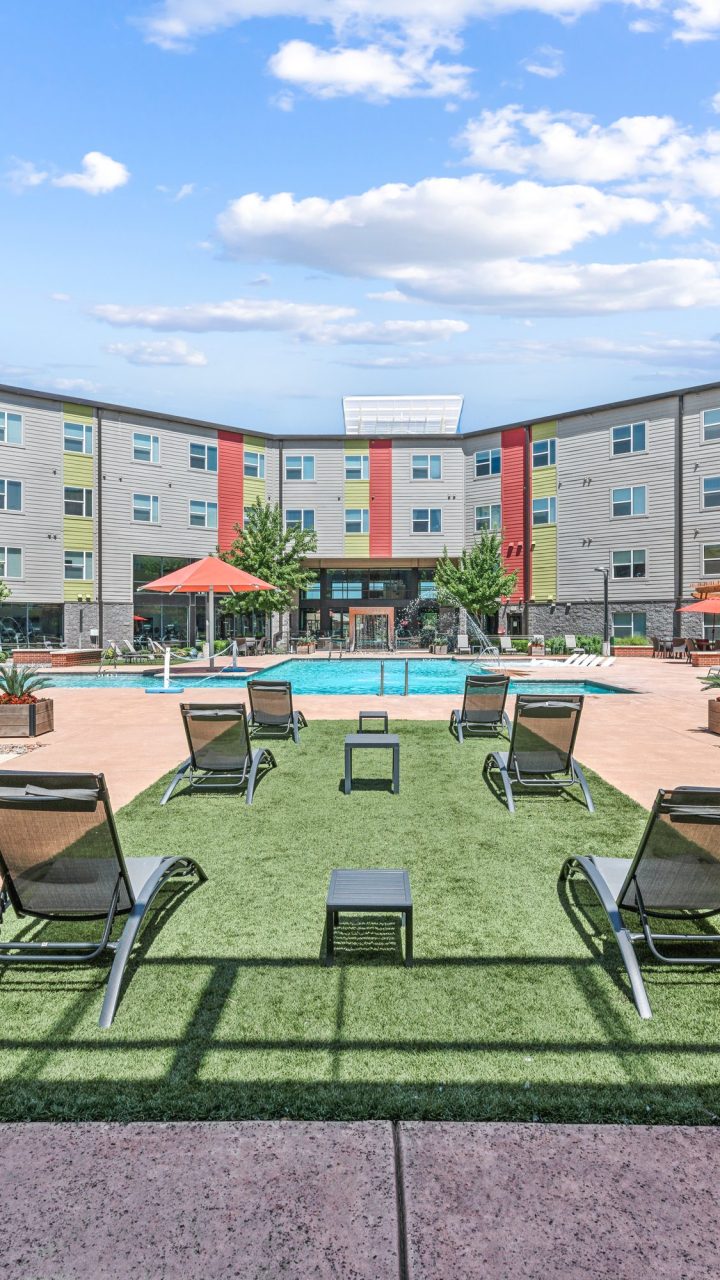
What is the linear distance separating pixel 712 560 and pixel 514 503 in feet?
35.0

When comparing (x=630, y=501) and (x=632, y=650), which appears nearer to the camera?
(x=632, y=650)

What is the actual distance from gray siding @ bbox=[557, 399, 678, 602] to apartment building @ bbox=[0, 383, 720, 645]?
71 millimetres

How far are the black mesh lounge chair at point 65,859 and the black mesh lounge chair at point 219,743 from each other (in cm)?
396

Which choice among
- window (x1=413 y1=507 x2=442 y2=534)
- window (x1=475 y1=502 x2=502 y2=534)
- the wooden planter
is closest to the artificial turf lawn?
the wooden planter

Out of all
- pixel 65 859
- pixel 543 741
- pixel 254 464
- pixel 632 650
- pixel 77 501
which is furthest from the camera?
pixel 254 464

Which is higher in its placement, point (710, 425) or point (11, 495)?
point (710, 425)

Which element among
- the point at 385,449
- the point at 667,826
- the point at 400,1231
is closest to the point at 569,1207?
the point at 400,1231

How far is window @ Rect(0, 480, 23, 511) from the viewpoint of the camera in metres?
35.6

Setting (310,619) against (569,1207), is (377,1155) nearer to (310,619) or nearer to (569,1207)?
(569,1207)

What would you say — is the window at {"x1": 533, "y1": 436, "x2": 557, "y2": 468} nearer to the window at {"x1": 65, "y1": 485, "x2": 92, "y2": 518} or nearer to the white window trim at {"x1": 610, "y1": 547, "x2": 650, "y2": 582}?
the white window trim at {"x1": 610, "y1": 547, "x2": 650, "y2": 582}

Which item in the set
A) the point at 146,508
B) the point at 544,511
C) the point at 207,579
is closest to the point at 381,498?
the point at 544,511

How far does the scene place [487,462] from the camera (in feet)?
141

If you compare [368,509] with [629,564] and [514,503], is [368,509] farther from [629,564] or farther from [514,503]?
[629,564]

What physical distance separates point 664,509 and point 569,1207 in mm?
37764
